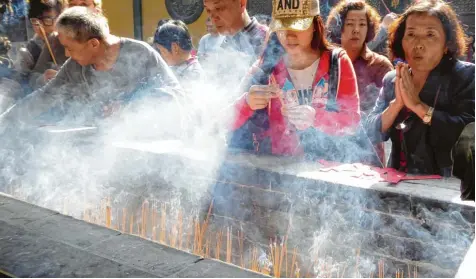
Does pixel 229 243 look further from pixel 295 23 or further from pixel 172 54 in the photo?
pixel 172 54

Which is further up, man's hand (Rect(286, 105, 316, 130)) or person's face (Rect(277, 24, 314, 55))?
person's face (Rect(277, 24, 314, 55))

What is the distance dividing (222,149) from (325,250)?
3.69 ft

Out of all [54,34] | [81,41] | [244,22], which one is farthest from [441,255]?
[54,34]

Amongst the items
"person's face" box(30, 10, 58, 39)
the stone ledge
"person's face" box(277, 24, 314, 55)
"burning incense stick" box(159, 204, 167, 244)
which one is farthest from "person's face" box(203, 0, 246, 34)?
"person's face" box(30, 10, 58, 39)

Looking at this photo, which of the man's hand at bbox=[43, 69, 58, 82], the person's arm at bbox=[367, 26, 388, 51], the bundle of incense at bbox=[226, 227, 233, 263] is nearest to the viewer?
the bundle of incense at bbox=[226, 227, 233, 263]

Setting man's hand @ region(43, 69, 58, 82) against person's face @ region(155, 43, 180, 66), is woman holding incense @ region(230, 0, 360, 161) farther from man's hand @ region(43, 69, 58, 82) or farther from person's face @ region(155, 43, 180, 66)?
man's hand @ region(43, 69, 58, 82)

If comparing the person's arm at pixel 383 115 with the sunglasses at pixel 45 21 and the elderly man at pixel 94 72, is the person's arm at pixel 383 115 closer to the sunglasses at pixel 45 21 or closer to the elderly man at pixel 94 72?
the elderly man at pixel 94 72

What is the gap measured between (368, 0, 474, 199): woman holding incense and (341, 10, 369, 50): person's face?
74cm

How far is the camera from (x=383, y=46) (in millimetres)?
4414

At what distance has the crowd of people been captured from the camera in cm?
295

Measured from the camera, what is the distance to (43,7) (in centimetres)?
525

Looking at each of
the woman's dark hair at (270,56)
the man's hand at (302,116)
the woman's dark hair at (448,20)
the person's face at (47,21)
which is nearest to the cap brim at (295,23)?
the woman's dark hair at (270,56)

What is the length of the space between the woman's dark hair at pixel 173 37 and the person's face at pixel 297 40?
2182mm

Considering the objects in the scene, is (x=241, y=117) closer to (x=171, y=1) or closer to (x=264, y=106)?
(x=264, y=106)
